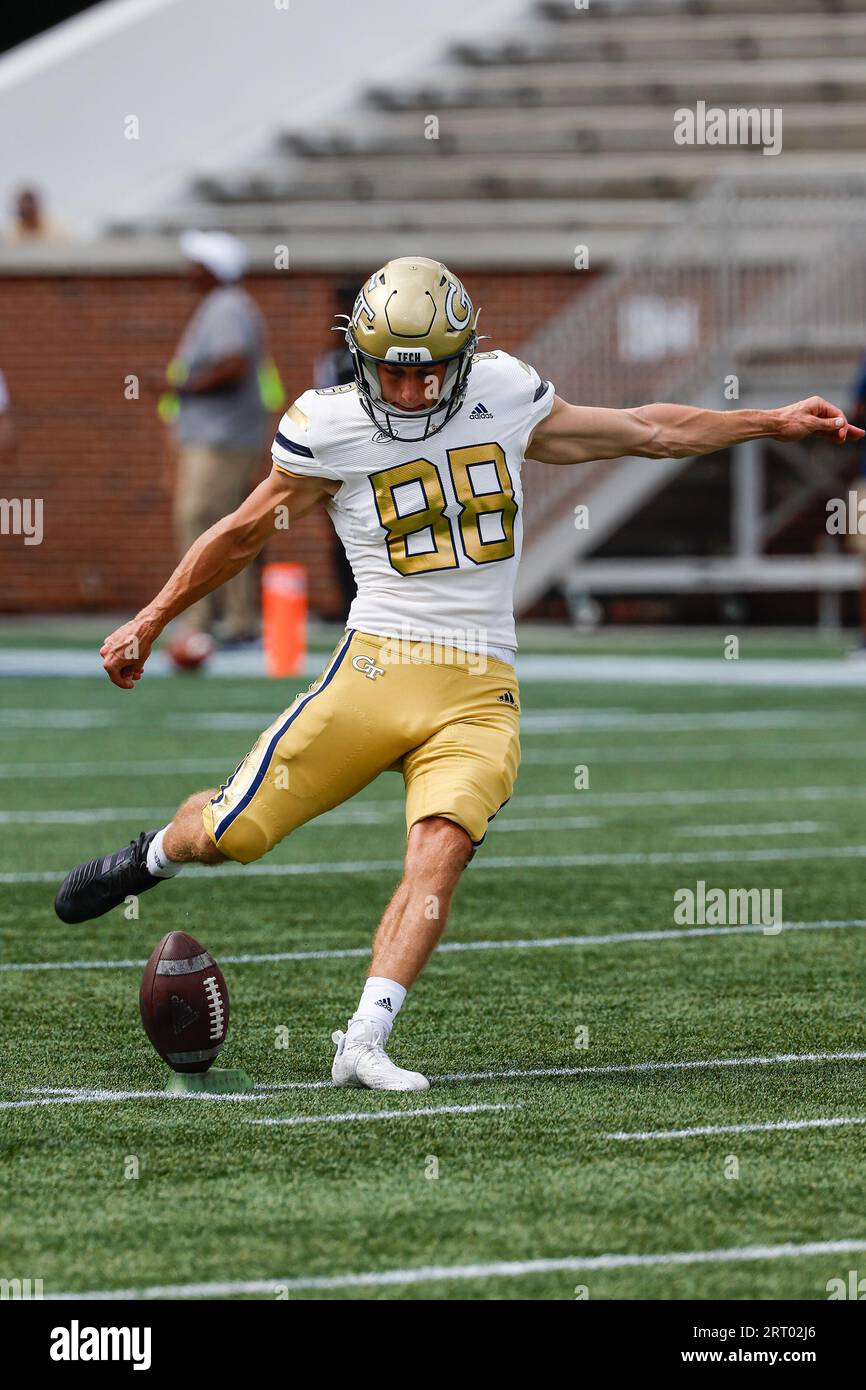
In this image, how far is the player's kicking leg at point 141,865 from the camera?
6.31 metres

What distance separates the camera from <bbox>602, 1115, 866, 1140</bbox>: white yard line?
5394 millimetres

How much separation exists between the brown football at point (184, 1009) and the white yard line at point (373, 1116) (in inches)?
14.3

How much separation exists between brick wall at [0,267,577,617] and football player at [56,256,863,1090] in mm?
17603

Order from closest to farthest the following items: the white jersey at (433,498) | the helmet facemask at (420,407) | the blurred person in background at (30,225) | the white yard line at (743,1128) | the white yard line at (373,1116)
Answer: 1. the white yard line at (743,1128)
2. the white yard line at (373,1116)
3. the helmet facemask at (420,407)
4. the white jersey at (433,498)
5. the blurred person in background at (30,225)

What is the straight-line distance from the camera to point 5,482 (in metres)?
24.3

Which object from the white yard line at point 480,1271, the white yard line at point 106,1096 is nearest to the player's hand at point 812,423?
the white yard line at point 106,1096

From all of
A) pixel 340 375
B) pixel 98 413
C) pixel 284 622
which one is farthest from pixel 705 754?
pixel 98 413

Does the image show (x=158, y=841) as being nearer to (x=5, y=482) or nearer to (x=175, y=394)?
(x=175, y=394)

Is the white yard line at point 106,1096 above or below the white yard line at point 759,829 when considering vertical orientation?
below

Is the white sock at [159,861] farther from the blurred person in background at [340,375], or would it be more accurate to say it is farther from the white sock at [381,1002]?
the blurred person in background at [340,375]

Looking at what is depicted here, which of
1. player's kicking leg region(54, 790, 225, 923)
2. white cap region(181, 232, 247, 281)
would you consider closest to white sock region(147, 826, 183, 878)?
player's kicking leg region(54, 790, 225, 923)

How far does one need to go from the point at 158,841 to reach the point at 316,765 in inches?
20.8

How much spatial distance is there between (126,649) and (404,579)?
658 millimetres

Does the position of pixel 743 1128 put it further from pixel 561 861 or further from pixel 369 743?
pixel 561 861
